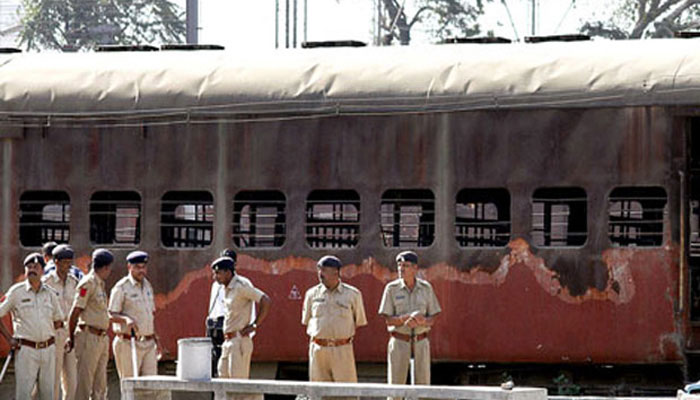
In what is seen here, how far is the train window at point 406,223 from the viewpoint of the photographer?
1522 centimetres

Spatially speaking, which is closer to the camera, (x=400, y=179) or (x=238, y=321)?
(x=238, y=321)

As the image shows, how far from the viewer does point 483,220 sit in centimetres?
1532

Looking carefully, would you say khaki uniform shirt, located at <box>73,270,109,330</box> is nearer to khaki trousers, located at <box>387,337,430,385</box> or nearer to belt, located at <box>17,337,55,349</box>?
belt, located at <box>17,337,55,349</box>

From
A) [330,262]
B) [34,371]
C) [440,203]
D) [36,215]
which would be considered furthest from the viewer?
[36,215]

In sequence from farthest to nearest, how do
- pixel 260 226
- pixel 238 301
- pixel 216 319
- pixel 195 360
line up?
pixel 260 226
pixel 216 319
pixel 238 301
pixel 195 360

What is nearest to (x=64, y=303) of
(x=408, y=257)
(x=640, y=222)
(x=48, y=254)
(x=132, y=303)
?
(x=48, y=254)

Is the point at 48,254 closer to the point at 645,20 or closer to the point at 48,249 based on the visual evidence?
the point at 48,249

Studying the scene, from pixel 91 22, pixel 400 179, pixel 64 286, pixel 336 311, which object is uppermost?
pixel 91 22

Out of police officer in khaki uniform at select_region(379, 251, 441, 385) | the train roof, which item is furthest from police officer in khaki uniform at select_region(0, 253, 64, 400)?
police officer in khaki uniform at select_region(379, 251, 441, 385)

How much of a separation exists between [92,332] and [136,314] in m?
0.55

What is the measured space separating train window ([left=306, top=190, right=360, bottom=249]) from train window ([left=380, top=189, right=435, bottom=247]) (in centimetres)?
26

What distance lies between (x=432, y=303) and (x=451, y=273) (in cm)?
82

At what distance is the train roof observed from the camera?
587 inches

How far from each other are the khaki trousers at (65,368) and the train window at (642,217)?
4855mm
